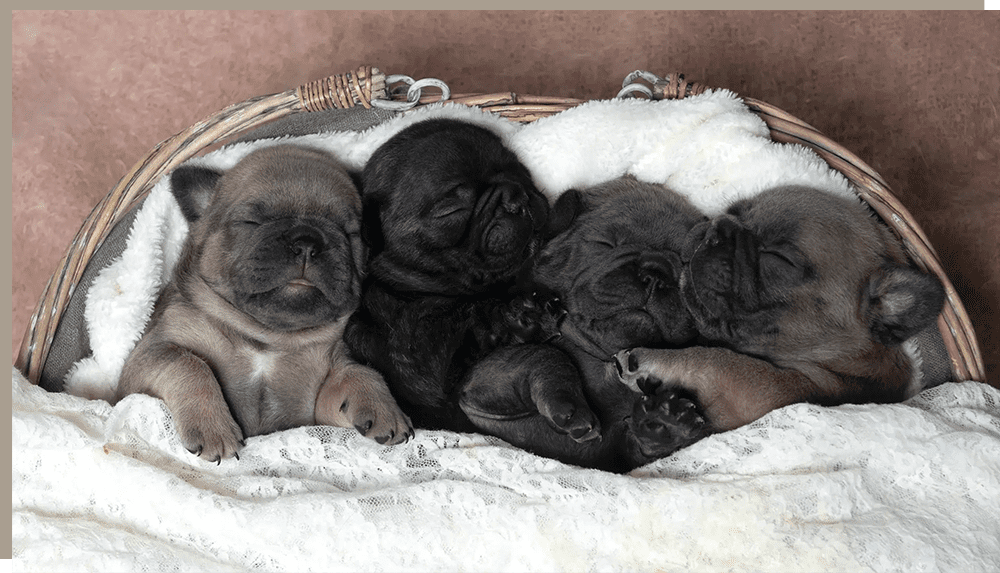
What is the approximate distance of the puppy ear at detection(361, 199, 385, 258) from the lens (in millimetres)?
2562

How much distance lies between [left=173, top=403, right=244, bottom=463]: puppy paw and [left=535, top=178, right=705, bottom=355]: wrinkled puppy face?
1.06 meters

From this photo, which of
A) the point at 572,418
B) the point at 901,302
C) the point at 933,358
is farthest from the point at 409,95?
the point at 933,358

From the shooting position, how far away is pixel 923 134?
145 inches

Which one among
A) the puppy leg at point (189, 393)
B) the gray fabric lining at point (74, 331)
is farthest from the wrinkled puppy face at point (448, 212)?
the gray fabric lining at point (74, 331)

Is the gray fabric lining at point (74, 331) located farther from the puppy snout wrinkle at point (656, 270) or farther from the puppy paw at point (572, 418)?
the puppy snout wrinkle at point (656, 270)

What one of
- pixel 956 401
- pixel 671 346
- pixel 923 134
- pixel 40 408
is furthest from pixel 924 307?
pixel 40 408

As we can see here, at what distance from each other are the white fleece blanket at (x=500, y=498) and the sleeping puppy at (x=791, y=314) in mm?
160

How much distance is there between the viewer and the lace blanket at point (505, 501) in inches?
78.3

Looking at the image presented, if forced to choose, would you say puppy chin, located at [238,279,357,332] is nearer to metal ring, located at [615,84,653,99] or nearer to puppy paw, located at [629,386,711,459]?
puppy paw, located at [629,386,711,459]

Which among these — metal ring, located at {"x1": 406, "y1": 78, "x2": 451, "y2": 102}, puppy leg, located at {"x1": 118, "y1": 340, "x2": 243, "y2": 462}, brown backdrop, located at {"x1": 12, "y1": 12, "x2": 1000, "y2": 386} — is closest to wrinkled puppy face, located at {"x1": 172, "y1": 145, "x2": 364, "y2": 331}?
puppy leg, located at {"x1": 118, "y1": 340, "x2": 243, "y2": 462}

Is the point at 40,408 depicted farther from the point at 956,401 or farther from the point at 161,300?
the point at 956,401

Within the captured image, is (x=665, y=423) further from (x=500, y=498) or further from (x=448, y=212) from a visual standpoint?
(x=448, y=212)

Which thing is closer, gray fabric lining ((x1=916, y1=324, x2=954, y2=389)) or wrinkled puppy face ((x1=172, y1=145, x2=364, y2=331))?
wrinkled puppy face ((x1=172, y1=145, x2=364, y2=331))

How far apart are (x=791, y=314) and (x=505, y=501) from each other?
1.01 meters
